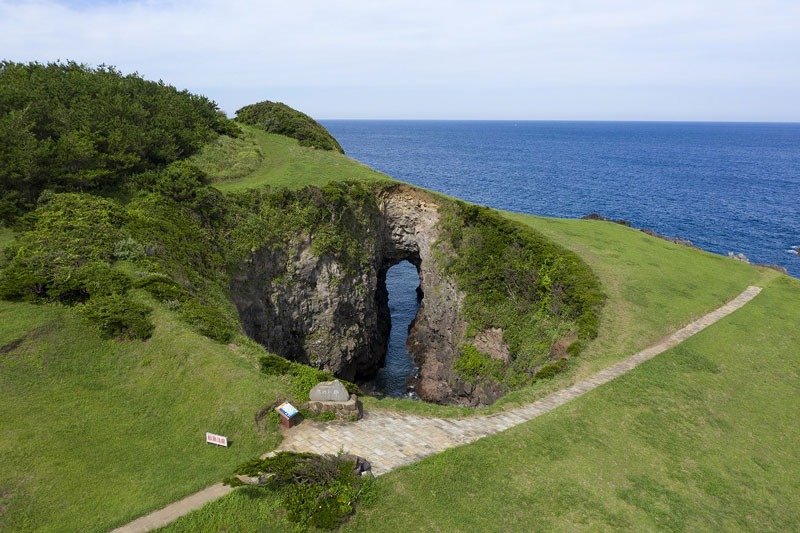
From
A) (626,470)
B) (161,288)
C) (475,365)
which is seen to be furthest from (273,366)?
(475,365)

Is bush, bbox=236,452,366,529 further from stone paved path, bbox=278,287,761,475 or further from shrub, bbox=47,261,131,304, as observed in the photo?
shrub, bbox=47,261,131,304

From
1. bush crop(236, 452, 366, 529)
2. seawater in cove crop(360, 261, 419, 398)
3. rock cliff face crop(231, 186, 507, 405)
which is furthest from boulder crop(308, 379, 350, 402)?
seawater in cove crop(360, 261, 419, 398)

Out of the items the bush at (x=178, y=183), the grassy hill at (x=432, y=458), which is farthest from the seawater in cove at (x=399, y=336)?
the bush at (x=178, y=183)

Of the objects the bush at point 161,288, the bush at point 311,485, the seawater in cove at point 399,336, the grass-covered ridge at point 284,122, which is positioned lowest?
the seawater in cove at point 399,336

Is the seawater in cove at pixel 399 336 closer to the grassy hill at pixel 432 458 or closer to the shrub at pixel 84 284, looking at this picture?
the grassy hill at pixel 432 458

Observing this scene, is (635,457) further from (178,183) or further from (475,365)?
(178,183)

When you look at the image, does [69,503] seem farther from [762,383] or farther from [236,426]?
[762,383]
